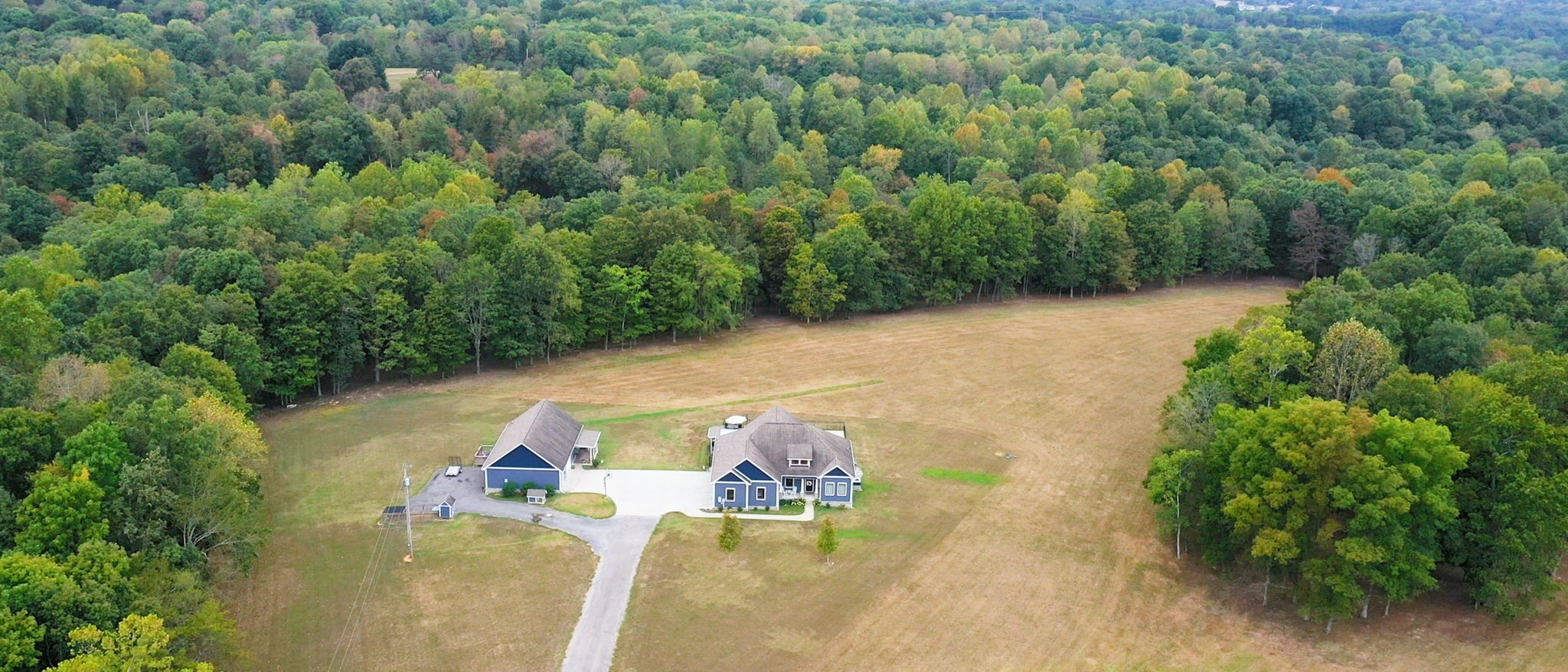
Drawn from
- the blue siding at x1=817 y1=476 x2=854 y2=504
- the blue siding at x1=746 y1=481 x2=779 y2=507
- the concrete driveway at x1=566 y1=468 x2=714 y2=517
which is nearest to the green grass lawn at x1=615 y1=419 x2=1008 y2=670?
the blue siding at x1=817 y1=476 x2=854 y2=504

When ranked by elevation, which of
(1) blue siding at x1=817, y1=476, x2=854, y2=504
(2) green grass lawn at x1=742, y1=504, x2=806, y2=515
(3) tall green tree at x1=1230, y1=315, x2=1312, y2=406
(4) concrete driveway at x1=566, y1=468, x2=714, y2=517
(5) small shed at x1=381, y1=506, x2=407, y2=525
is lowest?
(2) green grass lawn at x1=742, y1=504, x2=806, y2=515

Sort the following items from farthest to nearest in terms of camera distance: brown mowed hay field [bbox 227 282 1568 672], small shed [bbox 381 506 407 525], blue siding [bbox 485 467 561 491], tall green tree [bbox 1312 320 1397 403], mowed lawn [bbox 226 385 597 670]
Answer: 1. blue siding [bbox 485 467 561 491]
2. small shed [bbox 381 506 407 525]
3. tall green tree [bbox 1312 320 1397 403]
4. brown mowed hay field [bbox 227 282 1568 672]
5. mowed lawn [bbox 226 385 597 670]

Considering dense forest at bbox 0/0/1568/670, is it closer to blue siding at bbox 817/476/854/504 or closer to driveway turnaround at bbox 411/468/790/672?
driveway turnaround at bbox 411/468/790/672

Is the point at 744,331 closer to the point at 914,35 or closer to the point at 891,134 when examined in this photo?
the point at 891,134

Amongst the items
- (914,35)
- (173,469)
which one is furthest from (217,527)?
(914,35)

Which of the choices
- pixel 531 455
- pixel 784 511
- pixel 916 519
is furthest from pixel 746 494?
pixel 531 455
